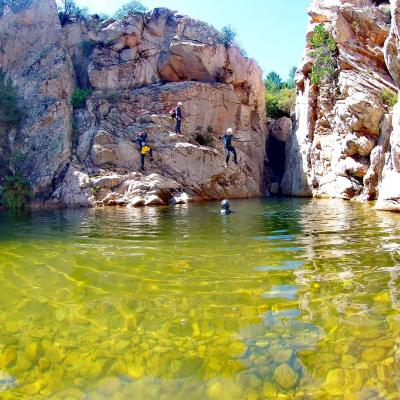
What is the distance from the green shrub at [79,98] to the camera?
23322 mm

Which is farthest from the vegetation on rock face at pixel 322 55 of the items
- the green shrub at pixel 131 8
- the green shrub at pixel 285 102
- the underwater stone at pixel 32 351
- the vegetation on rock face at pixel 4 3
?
the underwater stone at pixel 32 351

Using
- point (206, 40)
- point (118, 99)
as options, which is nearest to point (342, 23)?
point (206, 40)

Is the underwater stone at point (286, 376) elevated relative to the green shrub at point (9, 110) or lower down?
lower down

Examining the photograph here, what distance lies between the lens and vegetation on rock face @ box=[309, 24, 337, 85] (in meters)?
21.6

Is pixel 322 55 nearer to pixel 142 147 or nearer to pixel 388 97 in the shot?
pixel 388 97

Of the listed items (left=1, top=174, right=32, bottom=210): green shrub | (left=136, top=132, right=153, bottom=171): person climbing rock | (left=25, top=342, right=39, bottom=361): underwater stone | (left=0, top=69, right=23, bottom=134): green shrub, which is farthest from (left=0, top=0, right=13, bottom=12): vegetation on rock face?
(left=25, top=342, right=39, bottom=361): underwater stone

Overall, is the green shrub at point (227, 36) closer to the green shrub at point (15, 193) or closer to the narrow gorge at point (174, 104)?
the narrow gorge at point (174, 104)

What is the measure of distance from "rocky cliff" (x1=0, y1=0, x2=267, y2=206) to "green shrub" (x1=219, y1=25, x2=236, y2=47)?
0.43 m

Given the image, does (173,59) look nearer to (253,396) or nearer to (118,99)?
(118,99)

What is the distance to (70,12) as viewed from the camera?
26984 mm

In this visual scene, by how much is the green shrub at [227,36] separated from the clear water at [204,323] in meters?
23.9

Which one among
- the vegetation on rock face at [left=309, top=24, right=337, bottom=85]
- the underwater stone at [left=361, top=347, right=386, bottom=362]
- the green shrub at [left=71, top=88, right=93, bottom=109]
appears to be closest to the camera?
the underwater stone at [left=361, top=347, right=386, bottom=362]

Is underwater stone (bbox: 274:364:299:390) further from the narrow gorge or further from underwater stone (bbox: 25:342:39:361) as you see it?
the narrow gorge

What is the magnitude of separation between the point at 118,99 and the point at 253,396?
77.6 ft
